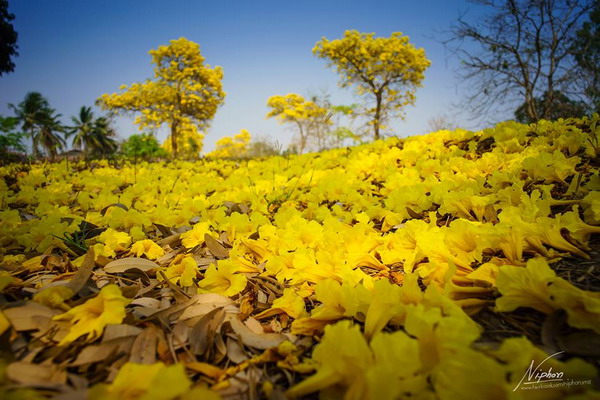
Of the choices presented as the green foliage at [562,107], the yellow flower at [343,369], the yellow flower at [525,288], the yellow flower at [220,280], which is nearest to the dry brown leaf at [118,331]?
the yellow flower at [220,280]

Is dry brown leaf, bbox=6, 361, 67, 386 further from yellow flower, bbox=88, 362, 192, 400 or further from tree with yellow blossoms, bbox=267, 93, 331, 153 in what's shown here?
tree with yellow blossoms, bbox=267, 93, 331, 153

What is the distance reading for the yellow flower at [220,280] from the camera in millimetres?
1237

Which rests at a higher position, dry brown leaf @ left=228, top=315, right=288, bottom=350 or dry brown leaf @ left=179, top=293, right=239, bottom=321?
dry brown leaf @ left=179, top=293, right=239, bottom=321

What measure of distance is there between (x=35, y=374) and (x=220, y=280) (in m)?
0.65

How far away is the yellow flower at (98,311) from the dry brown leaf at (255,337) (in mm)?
365

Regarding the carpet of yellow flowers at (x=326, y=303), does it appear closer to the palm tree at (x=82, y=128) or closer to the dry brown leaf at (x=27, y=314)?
the dry brown leaf at (x=27, y=314)

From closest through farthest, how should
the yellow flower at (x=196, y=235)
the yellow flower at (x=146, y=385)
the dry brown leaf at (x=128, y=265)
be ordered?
the yellow flower at (x=146, y=385) → the dry brown leaf at (x=128, y=265) → the yellow flower at (x=196, y=235)

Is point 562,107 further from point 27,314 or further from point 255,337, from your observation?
point 27,314

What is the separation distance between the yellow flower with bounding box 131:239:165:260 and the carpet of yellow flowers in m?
0.01

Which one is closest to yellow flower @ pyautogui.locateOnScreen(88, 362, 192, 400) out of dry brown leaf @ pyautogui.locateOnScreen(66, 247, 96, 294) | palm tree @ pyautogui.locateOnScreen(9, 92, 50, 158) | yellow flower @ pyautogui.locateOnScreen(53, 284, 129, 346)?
yellow flower @ pyautogui.locateOnScreen(53, 284, 129, 346)

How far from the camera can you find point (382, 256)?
133cm

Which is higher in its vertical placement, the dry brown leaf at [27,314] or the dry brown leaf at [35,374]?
the dry brown leaf at [27,314]

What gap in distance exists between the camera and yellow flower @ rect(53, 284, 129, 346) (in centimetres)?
87

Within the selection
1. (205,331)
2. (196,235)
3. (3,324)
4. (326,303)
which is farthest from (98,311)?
(196,235)
